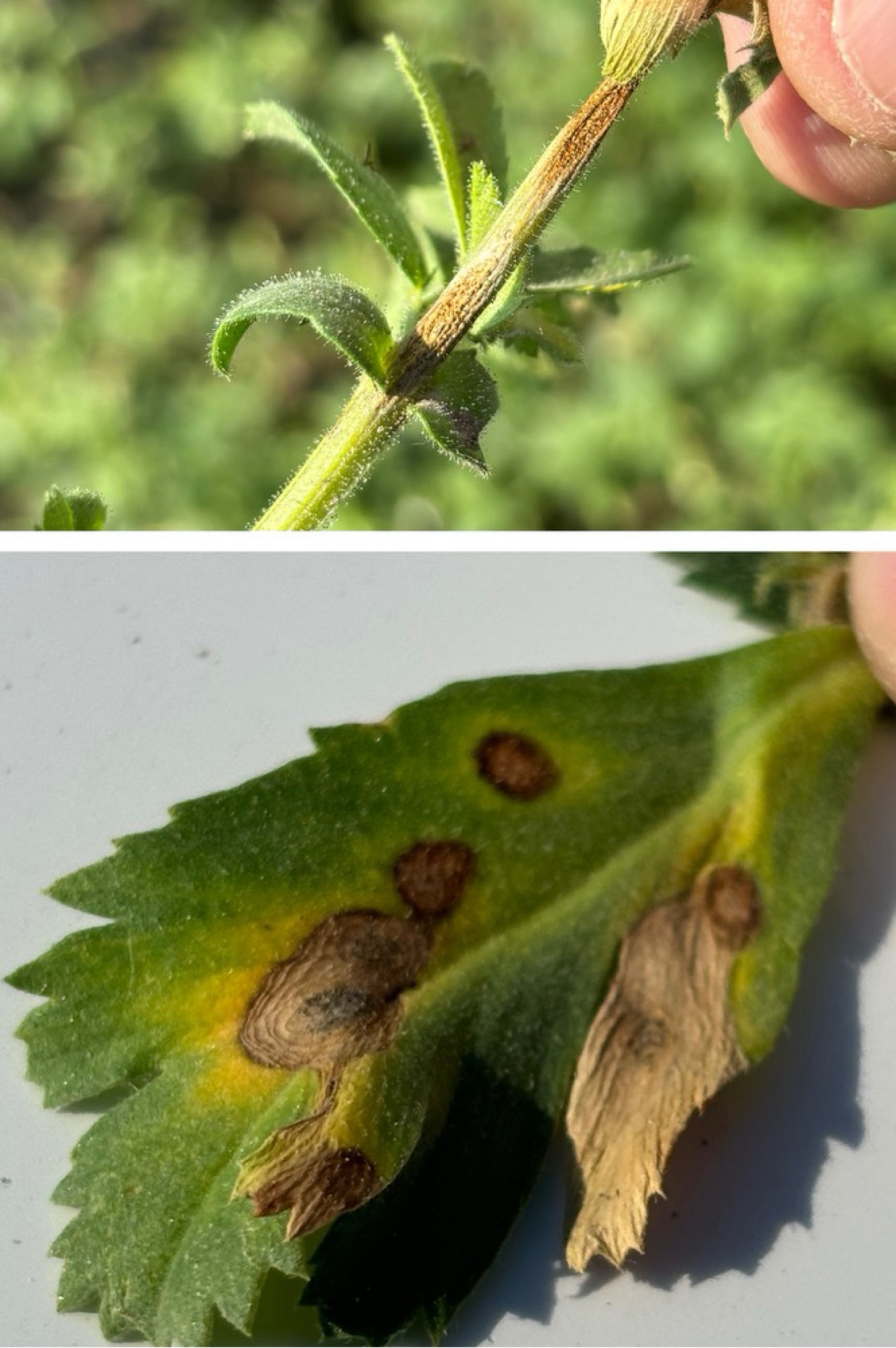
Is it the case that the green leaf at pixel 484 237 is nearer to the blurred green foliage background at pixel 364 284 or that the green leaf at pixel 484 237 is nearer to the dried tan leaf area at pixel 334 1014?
the dried tan leaf area at pixel 334 1014

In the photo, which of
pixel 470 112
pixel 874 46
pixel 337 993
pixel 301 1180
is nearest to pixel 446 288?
pixel 470 112

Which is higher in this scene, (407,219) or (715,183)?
(715,183)

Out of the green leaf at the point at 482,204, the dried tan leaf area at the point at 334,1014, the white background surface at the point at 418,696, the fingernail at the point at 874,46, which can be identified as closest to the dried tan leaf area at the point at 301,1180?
the dried tan leaf area at the point at 334,1014

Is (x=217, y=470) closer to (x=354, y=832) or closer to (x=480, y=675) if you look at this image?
(x=480, y=675)

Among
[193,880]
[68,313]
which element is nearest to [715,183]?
[68,313]

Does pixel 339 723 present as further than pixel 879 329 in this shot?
No

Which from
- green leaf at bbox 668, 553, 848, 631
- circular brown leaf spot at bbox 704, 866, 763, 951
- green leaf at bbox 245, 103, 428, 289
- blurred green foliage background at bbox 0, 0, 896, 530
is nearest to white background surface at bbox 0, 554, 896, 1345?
green leaf at bbox 668, 553, 848, 631

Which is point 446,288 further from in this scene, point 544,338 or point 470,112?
point 470,112
